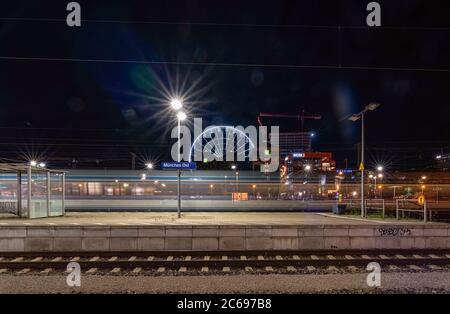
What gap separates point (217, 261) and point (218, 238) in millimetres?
2070

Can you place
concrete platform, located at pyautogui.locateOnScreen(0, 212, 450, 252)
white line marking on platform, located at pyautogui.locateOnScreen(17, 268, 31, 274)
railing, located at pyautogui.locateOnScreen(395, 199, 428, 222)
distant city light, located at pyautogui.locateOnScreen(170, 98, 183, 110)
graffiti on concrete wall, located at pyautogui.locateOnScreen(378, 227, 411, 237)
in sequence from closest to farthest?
white line marking on platform, located at pyautogui.locateOnScreen(17, 268, 31, 274), concrete platform, located at pyautogui.locateOnScreen(0, 212, 450, 252), graffiti on concrete wall, located at pyautogui.locateOnScreen(378, 227, 411, 237), railing, located at pyautogui.locateOnScreen(395, 199, 428, 222), distant city light, located at pyautogui.locateOnScreen(170, 98, 183, 110)

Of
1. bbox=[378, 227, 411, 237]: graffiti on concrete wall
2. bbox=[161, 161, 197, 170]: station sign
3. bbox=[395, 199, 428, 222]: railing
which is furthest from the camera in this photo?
bbox=[161, 161, 197, 170]: station sign

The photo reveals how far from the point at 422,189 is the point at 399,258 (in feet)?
86.3

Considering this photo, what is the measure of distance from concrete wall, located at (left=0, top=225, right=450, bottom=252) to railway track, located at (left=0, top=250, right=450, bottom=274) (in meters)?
0.74

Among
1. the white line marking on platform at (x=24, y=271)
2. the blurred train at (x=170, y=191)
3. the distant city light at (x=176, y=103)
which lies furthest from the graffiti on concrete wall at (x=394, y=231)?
the blurred train at (x=170, y=191)

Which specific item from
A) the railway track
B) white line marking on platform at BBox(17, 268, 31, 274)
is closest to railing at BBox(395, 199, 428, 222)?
the railway track

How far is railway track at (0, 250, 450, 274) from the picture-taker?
9891 millimetres

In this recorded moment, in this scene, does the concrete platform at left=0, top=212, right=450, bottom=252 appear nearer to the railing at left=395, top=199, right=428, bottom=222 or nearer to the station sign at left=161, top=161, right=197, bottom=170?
the railing at left=395, top=199, right=428, bottom=222

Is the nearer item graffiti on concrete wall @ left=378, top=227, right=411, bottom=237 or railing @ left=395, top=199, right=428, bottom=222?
graffiti on concrete wall @ left=378, top=227, right=411, bottom=237

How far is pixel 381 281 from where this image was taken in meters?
8.40

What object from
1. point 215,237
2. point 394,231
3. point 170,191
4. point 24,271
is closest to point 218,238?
point 215,237

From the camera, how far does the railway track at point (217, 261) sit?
9.89 meters

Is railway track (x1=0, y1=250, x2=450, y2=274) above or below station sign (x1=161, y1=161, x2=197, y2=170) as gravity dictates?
below
